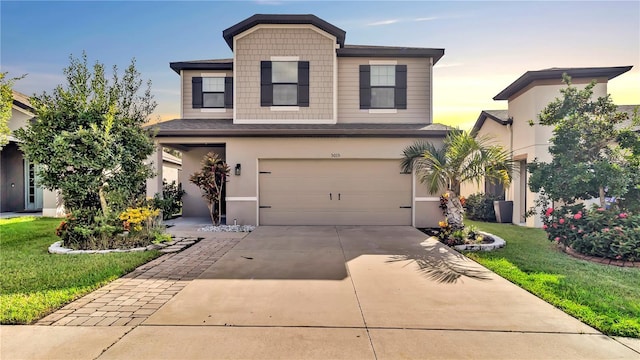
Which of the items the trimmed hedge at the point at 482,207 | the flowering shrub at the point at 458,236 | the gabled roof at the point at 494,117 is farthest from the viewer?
the trimmed hedge at the point at 482,207

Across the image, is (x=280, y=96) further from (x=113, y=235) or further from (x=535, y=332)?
(x=535, y=332)

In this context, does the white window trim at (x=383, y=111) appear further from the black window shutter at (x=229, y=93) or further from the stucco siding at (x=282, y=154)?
the black window shutter at (x=229, y=93)

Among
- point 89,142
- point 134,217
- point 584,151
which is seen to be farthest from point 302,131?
point 584,151

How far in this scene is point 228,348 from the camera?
3.32 metres

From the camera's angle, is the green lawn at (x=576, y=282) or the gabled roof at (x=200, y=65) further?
the gabled roof at (x=200, y=65)

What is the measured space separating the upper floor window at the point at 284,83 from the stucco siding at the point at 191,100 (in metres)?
1.90

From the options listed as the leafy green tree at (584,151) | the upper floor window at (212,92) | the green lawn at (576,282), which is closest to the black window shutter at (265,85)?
the upper floor window at (212,92)

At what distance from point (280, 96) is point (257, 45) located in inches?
78.9

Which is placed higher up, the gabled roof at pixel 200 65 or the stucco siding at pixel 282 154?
the gabled roof at pixel 200 65

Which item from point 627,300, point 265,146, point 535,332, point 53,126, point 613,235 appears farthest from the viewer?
point 265,146

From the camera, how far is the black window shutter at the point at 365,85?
12.8m

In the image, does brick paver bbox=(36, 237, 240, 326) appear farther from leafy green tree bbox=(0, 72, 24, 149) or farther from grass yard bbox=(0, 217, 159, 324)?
leafy green tree bbox=(0, 72, 24, 149)

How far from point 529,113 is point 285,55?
8.74m

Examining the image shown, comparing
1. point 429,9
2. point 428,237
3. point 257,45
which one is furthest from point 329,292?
point 257,45
